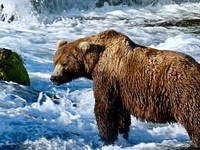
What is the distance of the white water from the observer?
745 cm

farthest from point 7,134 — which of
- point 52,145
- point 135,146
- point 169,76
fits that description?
point 169,76

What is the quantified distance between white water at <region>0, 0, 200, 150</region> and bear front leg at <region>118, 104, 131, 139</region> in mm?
123

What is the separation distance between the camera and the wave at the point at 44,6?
21.8 m

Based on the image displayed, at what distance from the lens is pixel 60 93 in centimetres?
1018

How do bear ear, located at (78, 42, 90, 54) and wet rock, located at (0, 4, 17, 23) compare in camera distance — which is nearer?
bear ear, located at (78, 42, 90, 54)

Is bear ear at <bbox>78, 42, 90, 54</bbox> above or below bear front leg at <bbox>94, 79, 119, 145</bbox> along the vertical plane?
above

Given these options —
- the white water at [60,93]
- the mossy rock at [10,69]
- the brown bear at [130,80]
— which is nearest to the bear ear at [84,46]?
the brown bear at [130,80]

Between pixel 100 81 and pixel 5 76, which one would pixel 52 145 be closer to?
pixel 100 81

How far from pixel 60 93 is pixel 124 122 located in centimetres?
286

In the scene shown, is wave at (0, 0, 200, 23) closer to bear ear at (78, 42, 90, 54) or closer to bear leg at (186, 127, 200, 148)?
bear ear at (78, 42, 90, 54)

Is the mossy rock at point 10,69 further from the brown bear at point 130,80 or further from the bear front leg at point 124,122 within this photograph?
the bear front leg at point 124,122

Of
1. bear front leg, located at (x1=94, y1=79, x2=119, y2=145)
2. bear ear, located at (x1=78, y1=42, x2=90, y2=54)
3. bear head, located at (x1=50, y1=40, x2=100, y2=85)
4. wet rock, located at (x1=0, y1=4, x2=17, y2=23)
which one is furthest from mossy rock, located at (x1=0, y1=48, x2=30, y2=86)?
wet rock, located at (x1=0, y1=4, x2=17, y2=23)

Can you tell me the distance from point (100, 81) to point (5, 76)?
9.90 ft

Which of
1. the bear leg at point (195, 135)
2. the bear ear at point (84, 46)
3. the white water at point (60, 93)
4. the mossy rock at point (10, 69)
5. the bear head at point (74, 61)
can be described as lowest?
the white water at point (60, 93)
